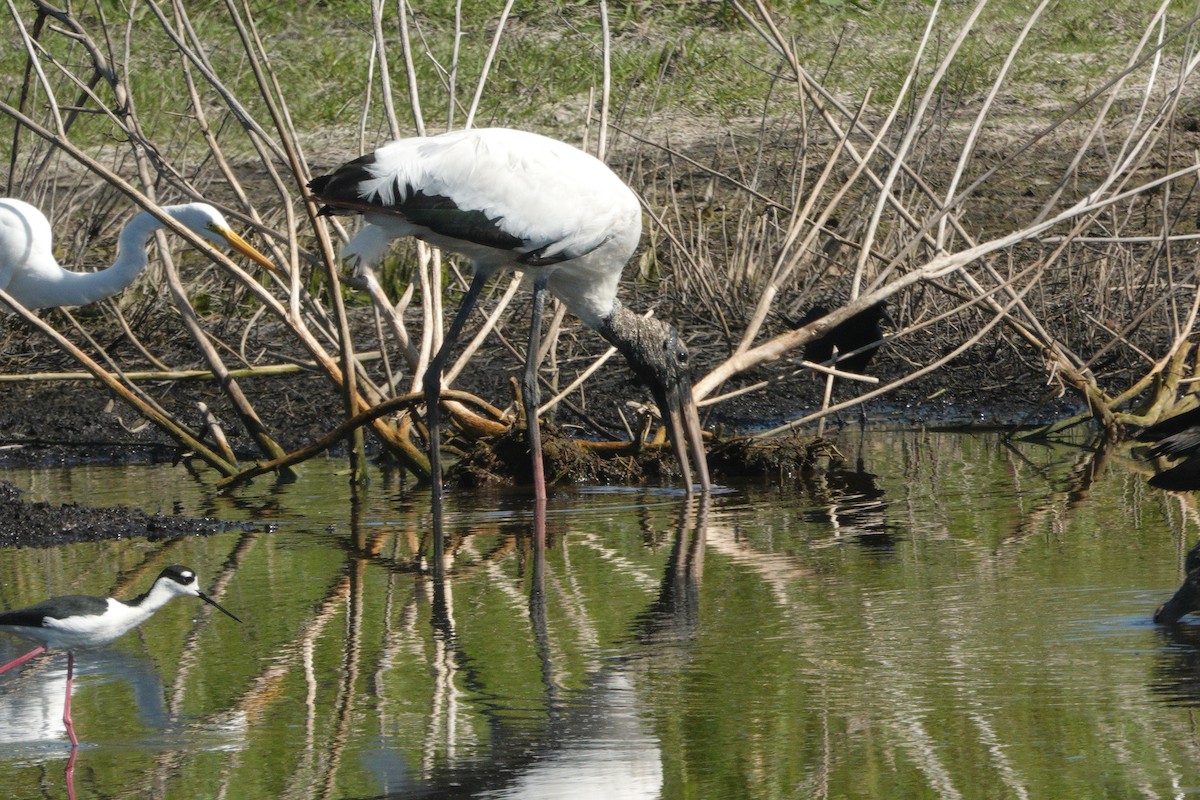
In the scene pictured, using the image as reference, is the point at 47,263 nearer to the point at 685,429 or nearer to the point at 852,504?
the point at 685,429

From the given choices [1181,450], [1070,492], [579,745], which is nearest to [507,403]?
[1070,492]

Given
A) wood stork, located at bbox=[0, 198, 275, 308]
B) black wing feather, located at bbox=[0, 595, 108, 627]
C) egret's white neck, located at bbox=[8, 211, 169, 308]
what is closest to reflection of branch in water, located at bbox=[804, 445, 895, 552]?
black wing feather, located at bbox=[0, 595, 108, 627]

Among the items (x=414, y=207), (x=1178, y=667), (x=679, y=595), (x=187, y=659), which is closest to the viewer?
(x=1178, y=667)

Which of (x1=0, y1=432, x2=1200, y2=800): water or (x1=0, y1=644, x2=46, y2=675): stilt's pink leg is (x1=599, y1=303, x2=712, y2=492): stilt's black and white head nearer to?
(x1=0, y1=432, x2=1200, y2=800): water

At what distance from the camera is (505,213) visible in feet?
25.2

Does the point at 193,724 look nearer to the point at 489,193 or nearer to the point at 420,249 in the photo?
the point at 489,193

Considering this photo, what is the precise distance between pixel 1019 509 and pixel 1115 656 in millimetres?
2630

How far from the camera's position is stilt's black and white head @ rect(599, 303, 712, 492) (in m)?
8.23

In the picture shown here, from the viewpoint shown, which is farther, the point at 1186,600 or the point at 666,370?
the point at 666,370

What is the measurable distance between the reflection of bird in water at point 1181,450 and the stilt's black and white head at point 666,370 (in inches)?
130

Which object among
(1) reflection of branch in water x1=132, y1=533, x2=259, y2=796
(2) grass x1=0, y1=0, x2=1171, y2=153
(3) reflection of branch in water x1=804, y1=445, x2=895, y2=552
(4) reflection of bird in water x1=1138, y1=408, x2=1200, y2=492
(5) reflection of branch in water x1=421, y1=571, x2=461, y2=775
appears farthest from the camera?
(2) grass x1=0, y1=0, x2=1171, y2=153

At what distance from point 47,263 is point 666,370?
10.7ft

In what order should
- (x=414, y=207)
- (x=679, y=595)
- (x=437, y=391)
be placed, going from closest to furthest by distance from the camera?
1. (x=679, y=595)
2. (x=414, y=207)
3. (x=437, y=391)

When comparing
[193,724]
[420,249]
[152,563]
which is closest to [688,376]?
[420,249]
